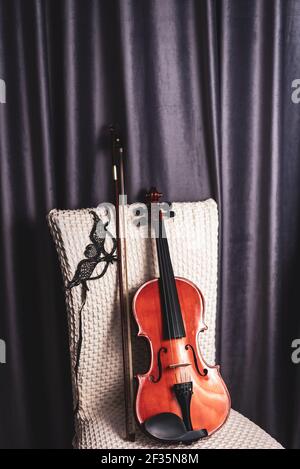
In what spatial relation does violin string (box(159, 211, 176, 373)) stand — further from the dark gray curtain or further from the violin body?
the dark gray curtain

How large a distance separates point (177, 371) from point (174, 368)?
0.04 ft

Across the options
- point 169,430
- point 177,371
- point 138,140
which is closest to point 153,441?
point 169,430

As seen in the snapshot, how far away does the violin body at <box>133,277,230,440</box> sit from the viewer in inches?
43.4

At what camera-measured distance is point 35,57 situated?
1296 mm

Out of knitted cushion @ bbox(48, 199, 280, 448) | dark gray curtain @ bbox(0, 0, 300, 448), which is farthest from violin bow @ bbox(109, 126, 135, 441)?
dark gray curtain @ bbox(0, 0, 300, 448)

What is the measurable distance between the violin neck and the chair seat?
27cm

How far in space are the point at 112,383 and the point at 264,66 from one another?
1140mm

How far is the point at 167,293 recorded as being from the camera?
1.18 meters

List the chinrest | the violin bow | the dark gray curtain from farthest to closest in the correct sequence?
the dark gray curtain, the violin bow, the chinrest

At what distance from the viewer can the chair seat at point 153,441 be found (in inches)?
43.0

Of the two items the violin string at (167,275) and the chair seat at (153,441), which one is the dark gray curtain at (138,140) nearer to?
the violin string at (167,275)

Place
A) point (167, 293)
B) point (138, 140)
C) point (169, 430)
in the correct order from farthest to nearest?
point (138, 140)
point (167, 293)
point (169, 430)

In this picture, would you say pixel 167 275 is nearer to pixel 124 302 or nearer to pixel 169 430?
pixel 124 302
